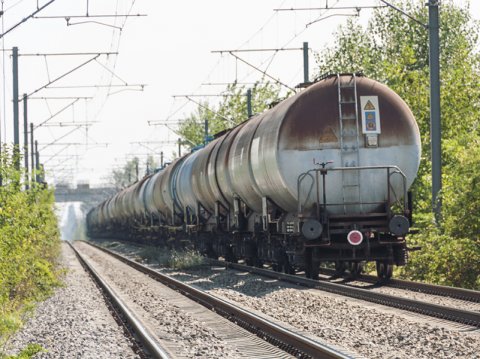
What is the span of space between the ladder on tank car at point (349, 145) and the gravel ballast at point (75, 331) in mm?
4835

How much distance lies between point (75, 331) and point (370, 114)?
745cm

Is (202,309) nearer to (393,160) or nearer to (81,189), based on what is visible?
(393,160)

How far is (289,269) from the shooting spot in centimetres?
1992

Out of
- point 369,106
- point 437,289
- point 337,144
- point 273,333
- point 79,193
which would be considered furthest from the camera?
point 79,193

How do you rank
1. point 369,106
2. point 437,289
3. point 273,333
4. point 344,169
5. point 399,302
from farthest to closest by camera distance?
point 369,106
point 344,169
point 437,289
point 399,302
point 273,333

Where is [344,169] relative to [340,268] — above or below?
above

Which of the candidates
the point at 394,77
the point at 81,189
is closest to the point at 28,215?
the point at 394,77

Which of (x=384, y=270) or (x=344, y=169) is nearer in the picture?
(x=344, y=169)

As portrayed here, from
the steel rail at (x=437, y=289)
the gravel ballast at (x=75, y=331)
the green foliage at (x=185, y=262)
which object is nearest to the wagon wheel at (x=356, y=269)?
the steel rail at (x=437, y=289)

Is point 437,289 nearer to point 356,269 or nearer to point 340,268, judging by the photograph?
point 356,269

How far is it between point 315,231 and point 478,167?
3.22m

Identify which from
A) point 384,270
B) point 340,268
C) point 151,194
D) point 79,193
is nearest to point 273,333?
point 384,270

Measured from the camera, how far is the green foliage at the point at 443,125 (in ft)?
55.7

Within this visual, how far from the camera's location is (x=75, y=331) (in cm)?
1186
